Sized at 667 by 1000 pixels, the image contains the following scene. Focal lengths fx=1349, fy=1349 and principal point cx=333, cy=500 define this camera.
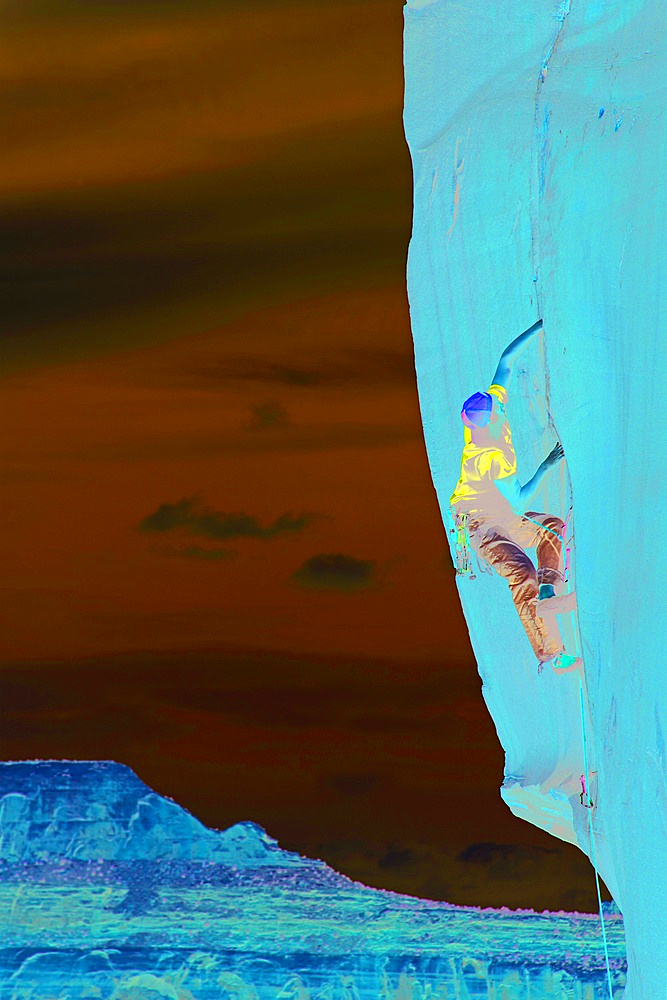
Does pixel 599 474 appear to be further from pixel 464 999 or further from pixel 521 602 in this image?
pixel 464 999

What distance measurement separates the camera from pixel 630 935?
5086mm

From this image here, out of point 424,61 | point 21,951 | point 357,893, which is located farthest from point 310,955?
point 424,61

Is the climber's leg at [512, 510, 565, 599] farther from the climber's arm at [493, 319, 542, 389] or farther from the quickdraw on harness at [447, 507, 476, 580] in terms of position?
the climber's arm at [493, 319, 542, 389]

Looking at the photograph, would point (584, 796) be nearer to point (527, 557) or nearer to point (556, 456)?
point (527, 557)

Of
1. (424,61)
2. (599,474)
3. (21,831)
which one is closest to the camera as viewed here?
(599,474)

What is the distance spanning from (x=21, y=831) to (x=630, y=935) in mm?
54888

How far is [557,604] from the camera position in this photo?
17.4 feet

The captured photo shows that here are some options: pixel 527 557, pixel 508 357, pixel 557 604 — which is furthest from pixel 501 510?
pixel 508 357

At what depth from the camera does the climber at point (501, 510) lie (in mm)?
5164

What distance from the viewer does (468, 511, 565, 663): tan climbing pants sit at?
17.1 ft

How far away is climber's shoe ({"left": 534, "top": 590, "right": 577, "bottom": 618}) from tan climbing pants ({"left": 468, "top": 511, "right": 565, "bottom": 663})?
2 cm

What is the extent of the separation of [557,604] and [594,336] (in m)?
1.07

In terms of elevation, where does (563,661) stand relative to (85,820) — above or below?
below

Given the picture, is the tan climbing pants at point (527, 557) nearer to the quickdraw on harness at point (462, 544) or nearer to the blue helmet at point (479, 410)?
the quickdraw on harness at point (462, 544)
